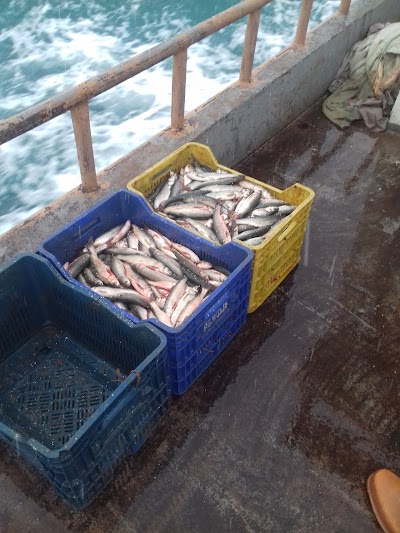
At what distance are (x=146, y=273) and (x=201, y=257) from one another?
1.53 ft

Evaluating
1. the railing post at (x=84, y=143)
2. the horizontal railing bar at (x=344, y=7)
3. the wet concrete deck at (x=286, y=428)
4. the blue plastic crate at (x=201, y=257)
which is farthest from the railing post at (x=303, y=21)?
the blue plastic crate at (x=201, y=257)

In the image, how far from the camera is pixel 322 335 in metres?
3.91

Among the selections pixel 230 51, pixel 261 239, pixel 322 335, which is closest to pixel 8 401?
pixel 261 239

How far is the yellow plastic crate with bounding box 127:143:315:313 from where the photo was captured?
11.9 feet

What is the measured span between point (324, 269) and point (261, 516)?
2287mm

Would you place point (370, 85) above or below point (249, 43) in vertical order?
below

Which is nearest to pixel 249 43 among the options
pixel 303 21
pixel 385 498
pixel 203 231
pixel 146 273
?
pixel 303 21

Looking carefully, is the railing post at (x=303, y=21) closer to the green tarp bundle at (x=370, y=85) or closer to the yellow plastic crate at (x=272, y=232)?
the green tarp bundle at (x=370, y=85)

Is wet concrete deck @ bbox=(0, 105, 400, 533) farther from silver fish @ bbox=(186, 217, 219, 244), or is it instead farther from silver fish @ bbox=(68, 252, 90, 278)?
silver fish @ bbox=(68, 252, 90, 278)

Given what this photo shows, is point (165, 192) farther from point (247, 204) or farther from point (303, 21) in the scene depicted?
point (303, 21)

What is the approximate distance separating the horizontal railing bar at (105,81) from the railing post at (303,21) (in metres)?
1.27

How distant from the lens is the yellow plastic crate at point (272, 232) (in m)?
3.61

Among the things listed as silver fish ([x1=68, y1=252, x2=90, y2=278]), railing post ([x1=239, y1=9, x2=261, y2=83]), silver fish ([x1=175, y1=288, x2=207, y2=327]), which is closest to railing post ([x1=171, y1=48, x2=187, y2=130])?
railing post ([x1=239, y1=9, x2=261, y2=83])

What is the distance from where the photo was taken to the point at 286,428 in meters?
3.34
